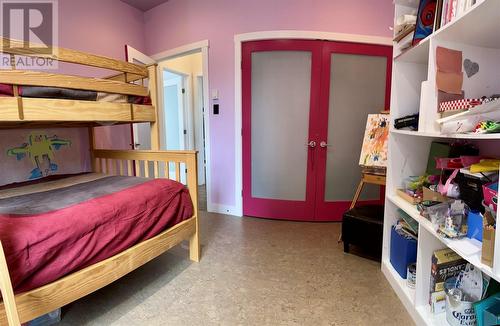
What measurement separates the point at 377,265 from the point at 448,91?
1.33 metres

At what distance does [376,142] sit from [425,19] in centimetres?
98

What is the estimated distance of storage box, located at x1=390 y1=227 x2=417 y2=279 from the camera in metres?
1.65

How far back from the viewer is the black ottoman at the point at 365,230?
2.02m

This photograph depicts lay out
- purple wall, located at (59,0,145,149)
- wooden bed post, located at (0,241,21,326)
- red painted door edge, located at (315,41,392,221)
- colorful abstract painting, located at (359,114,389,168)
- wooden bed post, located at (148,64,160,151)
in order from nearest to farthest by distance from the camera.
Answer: wooden bed post, located at (0,241,21,326) → wooden bed post, located at (148,64,160,151) → colorful abstract painting, located at (359,114,389,168) → purple wall, located at (59,0,145,149) → red painted door edge, located at (315,41,392,221)

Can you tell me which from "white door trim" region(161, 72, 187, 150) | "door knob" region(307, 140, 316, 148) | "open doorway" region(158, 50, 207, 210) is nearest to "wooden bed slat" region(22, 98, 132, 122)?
"door knob" region(307, 140, 316, 148)

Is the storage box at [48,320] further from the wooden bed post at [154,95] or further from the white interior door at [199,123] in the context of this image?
the white interior door at [199,123]

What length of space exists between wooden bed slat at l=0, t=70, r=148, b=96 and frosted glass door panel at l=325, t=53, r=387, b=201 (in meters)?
1.90

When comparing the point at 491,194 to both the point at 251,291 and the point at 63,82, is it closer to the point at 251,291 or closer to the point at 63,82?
the point at 251,291

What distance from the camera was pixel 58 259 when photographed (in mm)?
1166

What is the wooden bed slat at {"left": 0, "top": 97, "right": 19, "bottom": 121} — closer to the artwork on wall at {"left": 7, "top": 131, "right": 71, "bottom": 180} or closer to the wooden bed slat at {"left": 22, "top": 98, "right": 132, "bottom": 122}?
the wooden bed slat at {"left": 22, "top": 98, "right": 132, "bottom": 122}

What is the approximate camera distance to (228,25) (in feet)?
9.52

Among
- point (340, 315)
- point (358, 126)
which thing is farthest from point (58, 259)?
point (358, 126)

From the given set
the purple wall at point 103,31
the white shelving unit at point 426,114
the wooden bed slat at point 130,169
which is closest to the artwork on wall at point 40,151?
the purple wall at point 103,31

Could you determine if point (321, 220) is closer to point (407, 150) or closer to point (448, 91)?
point (407, 150)
